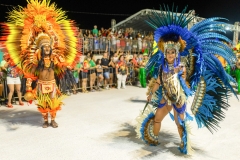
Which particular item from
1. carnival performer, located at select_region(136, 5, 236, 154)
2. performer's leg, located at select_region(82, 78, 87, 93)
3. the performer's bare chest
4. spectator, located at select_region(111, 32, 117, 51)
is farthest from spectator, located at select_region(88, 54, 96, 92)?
carnival performer, located at select_region(136, 5, 236, 154)

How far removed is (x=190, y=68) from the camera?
3607 millimetres

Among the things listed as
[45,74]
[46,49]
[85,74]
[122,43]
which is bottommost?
[85,74]

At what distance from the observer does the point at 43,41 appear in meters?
4.69

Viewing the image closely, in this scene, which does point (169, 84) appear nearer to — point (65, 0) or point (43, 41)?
point (43, 41)

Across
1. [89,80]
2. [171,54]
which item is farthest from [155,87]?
[89,80]

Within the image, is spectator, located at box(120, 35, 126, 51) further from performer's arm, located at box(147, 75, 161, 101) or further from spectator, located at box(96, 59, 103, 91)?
performer's arm, located at box(147, 75, 161, 101)

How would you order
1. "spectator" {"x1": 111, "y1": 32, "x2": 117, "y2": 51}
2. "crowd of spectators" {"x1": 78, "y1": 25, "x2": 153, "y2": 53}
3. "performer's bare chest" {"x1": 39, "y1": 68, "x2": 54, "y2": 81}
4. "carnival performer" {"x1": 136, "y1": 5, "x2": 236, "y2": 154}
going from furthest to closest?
"spectator" {"x1": 111, "y1": 32, "x2": 117, "y2": 51}, "crowd of spectators" {"x1": 78, "y1": 25, "x2": 153, "y2": 53}, "performer's bare chest" {"x1": 39, "y1": 68, "x2": 54, "y2": 81}, "carnival performer" {"x1": 136, "y1": 5, "x2": 236, "y2": 154}

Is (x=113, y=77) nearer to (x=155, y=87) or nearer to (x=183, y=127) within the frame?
(x=155, y=87)

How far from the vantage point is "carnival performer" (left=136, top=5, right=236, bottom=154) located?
346cm

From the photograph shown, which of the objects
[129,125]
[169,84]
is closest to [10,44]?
[129,125]

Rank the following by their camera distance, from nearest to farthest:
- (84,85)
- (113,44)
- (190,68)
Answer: (190,68) → (84,85) → (113,44)

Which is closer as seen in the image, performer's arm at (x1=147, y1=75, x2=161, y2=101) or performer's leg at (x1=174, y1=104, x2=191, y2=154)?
performer's leg at (x1=174, y1=104, x2=191, y2=154)

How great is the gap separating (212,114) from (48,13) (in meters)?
3.51

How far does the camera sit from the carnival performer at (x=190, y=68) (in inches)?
136
